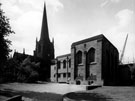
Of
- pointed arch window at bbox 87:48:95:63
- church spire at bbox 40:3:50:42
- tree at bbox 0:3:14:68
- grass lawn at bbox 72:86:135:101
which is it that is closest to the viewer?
grass lawn at bbox 72:86:135:101

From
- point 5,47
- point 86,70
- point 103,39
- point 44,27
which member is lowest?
point 86,70

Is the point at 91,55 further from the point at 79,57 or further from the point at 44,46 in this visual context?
the point at 44,46

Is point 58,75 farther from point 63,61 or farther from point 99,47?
point 99,47

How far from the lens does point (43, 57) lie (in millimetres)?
66312

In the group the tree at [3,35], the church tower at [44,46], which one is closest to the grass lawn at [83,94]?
the tree at [3,35]

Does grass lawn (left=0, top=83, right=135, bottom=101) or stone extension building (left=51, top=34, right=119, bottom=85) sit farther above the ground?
stone extension building (left=51, top=34, right=119, bottom=85)

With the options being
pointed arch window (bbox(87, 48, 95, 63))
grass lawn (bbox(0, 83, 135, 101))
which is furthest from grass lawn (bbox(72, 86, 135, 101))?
pointed arch window (bbox(87, 48, 95, 63))

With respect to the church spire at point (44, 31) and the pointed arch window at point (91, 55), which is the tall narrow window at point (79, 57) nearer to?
the pointed arch window at point (91, 55)

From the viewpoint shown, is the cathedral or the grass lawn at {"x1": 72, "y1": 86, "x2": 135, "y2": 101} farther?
the cathedral

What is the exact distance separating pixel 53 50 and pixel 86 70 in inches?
1787

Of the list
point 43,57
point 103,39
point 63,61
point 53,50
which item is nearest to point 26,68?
point 63,61

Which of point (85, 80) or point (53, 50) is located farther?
point (53, 50)

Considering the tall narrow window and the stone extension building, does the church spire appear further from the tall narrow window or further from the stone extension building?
the tall narrow window

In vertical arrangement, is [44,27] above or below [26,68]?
above
